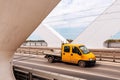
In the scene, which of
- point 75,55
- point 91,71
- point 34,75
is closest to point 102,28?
point 75,55

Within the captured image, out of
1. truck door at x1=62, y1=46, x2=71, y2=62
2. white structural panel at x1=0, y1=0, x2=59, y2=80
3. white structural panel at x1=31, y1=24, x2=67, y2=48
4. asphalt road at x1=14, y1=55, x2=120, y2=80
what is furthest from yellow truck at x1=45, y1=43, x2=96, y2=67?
white structural panel at x1=31, y1=24, x2=67, y2=48

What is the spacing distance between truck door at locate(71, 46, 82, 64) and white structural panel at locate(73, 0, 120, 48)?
8.00 meters

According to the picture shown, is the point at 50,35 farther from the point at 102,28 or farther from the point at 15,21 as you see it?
the point at 15,21

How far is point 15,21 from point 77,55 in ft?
36.9

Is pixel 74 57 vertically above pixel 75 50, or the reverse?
pixel 75 50

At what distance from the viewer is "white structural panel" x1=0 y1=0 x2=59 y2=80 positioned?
17.5ft

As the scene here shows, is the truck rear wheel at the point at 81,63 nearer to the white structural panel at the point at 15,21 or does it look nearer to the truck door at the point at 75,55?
the truck door at the point at 75,55

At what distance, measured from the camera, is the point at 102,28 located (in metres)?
24.9

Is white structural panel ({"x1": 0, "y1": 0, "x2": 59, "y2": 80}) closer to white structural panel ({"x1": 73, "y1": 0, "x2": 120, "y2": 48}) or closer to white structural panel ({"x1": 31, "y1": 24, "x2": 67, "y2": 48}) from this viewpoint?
white structural panel ({"x1": 73, "y1": 0, "x2": 120, "y2": 48})

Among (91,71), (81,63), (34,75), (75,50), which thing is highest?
(75,50)

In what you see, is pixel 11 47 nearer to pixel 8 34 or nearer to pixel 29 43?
pixel 8 34

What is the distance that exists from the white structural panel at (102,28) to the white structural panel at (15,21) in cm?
1799

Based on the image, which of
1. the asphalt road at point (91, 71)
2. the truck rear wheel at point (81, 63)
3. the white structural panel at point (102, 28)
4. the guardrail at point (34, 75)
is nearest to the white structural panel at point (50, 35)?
the white structural panel at point (102, 28)

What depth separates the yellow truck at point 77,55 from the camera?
16.1 meters
